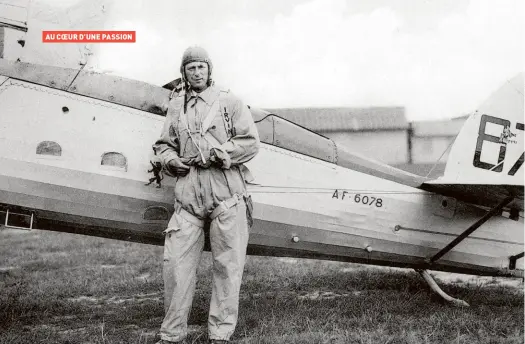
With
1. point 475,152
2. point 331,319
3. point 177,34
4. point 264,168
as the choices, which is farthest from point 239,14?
point 331,319

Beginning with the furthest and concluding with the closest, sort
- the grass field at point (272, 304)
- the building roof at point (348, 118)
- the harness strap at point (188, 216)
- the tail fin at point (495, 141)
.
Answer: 1. the building roof at point (348, 118)
2. the tail fin at point (495, 141)
3. the grass field at point (272, 304)
4. the harness strap at point (188, 216)

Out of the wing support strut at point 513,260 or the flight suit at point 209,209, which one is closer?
the flight suit at point 209,209

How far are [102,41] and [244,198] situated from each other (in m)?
2.30

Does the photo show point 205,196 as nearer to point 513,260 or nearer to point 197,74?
point 197,74

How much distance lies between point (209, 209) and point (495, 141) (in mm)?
3070

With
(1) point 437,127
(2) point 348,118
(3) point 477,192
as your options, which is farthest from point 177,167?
(2) point 348,118

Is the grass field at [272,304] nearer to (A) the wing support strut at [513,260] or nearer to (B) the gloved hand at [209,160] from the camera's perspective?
(A) the wing support strut at [513,260]

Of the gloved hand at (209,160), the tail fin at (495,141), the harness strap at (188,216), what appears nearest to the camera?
the gloved hand at (209,160)

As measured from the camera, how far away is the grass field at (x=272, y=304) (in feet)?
14.4

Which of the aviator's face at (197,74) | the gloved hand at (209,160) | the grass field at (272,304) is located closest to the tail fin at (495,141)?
the grass field at (272,304)

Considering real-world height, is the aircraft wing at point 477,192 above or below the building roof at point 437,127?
below

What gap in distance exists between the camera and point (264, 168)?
4.58 m

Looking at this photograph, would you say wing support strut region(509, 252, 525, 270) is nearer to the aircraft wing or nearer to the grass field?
the grass field

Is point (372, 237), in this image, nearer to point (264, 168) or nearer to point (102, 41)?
point (264, 168)
